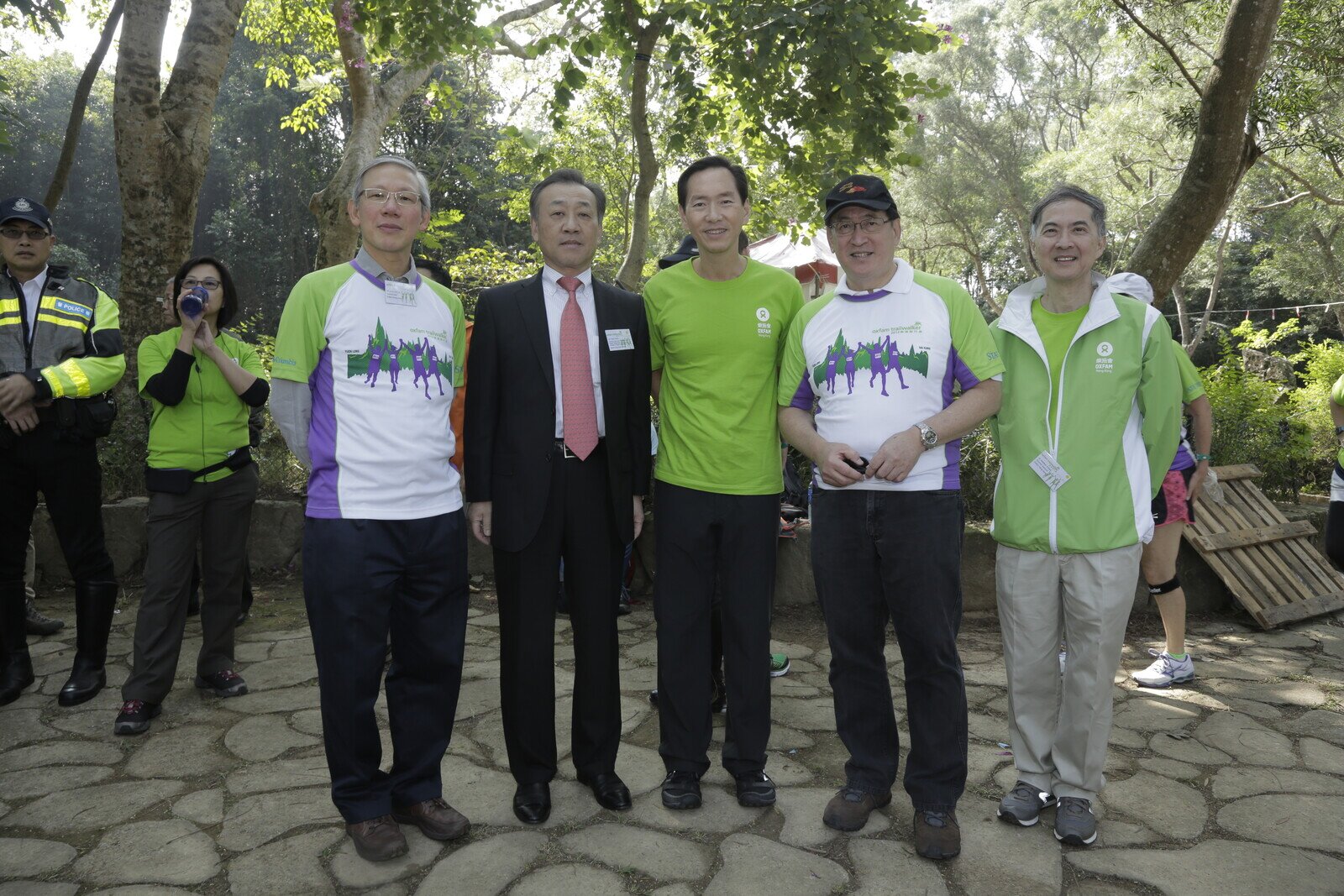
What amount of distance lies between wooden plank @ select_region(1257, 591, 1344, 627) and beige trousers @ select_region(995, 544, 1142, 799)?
3289 mm

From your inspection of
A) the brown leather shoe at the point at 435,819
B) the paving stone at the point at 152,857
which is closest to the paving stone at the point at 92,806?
the paving stone at the point at 152,857

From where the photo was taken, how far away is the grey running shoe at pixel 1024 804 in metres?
3.00

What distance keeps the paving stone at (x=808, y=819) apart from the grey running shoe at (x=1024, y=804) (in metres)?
0.39

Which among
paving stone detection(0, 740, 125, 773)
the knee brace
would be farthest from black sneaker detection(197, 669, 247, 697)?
the knee brace

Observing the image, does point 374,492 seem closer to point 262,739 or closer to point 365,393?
point 365,393

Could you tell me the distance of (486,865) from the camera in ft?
8.97

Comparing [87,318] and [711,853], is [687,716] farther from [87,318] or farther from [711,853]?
[87,318]

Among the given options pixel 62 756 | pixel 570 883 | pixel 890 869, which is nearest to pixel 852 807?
pixel 890 869

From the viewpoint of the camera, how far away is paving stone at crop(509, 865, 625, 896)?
2584 mm

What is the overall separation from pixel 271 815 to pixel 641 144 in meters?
5.47

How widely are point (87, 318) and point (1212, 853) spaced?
4.91 metres

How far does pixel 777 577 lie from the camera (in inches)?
237

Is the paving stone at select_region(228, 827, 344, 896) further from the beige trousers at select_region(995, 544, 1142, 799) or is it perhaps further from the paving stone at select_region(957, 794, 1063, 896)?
the beige trousers at select_region(995, 544, 1142, 799)

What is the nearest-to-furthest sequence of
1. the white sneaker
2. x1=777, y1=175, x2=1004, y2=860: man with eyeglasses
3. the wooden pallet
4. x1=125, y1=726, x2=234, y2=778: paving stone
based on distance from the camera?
x1=777, y1=175, x2=1004, y2=860: man with eyeglasses, x1=125, y1=726, x2=234, y2=778: paving stone, the white sneaker, the wooden pallet
